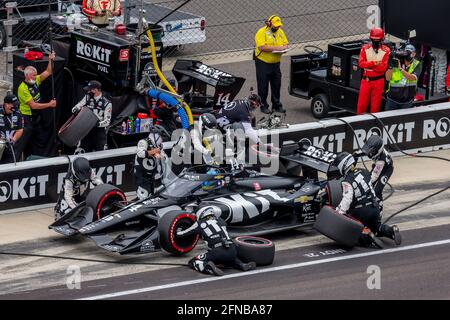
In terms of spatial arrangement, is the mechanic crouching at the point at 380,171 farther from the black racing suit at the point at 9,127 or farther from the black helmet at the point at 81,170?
the black racing suit at the point at 9,127

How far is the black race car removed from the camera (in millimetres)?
16156

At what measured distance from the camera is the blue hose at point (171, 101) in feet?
63.9

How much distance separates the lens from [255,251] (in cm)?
1580

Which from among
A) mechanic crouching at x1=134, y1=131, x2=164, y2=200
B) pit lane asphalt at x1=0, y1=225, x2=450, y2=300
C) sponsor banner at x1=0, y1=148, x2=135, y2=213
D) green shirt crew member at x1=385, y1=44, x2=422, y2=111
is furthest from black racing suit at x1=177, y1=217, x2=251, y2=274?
green shirt crew member at x1=385, y1=44, x2=422, y2=111

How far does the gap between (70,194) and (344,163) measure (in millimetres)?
3706

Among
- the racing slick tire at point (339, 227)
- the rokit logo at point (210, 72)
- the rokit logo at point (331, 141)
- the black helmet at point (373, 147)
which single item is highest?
the black helmet at point (373, 147)

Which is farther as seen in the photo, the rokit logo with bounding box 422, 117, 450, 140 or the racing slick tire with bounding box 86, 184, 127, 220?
the rokit logo with bounding box 422, 117, 450, 140

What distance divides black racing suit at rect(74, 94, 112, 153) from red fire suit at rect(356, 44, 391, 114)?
456 centimetres

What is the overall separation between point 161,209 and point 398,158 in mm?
5686

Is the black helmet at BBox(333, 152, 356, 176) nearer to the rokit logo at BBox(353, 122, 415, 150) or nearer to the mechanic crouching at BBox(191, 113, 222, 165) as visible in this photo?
the mechanic crouching at BBox(191, 113, 222, 165)

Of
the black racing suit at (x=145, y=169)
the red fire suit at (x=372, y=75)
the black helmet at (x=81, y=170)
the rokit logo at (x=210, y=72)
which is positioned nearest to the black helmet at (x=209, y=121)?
the black racing suit at (x=145, y=169)

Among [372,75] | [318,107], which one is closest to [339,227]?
[372,75]

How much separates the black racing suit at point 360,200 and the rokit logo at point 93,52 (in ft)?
17.3

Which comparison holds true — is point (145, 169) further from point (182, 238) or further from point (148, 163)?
point (182, 238)
